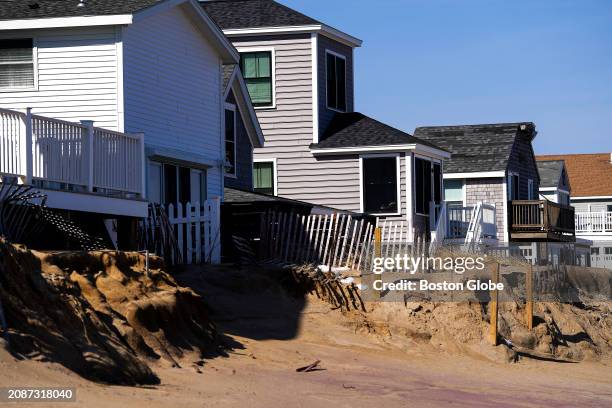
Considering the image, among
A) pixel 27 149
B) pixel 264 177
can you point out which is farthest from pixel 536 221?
pixel 27 149

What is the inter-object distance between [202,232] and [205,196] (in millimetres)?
3693

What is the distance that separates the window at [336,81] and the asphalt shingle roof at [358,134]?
0.44 meters

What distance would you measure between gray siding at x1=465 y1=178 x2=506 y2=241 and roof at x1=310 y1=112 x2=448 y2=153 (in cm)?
625

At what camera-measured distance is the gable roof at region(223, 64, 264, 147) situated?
2933 cm

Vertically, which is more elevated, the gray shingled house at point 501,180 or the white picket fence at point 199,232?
the gray shingled house at point 501,180

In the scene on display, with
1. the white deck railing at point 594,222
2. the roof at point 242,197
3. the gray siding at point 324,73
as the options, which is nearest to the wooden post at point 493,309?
the roof at point 242,197

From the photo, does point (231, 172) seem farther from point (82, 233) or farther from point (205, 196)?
point (82, 233)

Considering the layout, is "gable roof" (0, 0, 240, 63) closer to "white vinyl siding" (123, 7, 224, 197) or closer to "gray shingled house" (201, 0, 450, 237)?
"white vinyl siding" (123, 7, 224, 197)

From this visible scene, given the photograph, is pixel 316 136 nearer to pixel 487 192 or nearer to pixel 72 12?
pixel 487 192

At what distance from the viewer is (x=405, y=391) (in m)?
15.4

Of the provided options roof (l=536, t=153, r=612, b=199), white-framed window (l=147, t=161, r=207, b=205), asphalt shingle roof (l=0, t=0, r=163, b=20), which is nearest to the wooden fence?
white-framed window (l=147, t=161, r=207, b=205)

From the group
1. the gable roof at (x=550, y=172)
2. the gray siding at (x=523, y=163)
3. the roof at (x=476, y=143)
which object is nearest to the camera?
the roof at (x=476, y=143)

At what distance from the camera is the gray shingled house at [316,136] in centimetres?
3262

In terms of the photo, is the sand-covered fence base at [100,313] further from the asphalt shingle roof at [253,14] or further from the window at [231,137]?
the asphalt shingle roof at [253,14]
